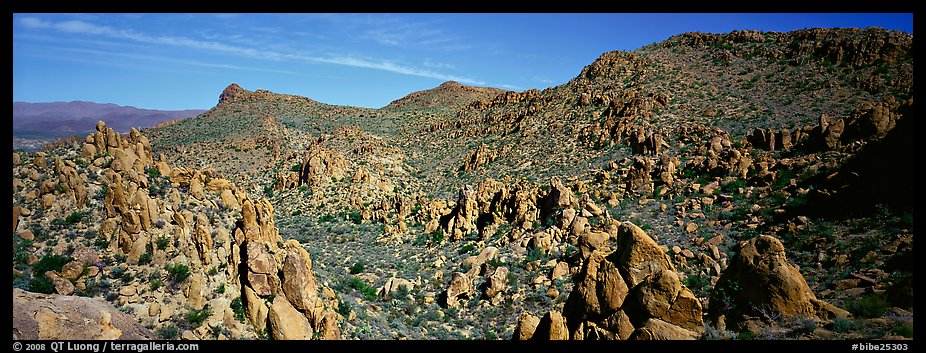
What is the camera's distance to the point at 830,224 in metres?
13.8

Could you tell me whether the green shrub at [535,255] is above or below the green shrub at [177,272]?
below

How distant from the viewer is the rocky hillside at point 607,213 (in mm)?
9250

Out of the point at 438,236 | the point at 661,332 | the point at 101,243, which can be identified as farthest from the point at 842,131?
the point at 101,243

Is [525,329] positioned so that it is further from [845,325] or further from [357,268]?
[357,268]

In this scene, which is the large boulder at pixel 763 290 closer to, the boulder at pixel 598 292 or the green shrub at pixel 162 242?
the boulder at pixel 598 292

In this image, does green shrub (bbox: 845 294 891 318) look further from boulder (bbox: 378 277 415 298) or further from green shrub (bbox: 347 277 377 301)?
green shrub (bbox: 347 277 377 301)

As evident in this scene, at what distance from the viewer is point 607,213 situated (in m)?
19.0

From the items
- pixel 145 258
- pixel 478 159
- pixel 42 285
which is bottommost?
pixel 42 285

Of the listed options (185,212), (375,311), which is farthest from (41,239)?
(375,311)

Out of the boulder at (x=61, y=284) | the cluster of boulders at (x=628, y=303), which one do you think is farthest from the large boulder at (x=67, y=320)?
the cluster of boulders at (x=628, y=303)

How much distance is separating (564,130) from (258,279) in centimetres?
3490

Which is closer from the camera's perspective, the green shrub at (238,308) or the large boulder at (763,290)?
the large boulder at (763,290)

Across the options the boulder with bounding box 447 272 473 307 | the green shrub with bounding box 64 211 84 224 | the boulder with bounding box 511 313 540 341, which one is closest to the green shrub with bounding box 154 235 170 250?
the green shrub with bounding box 64 211 84 224
